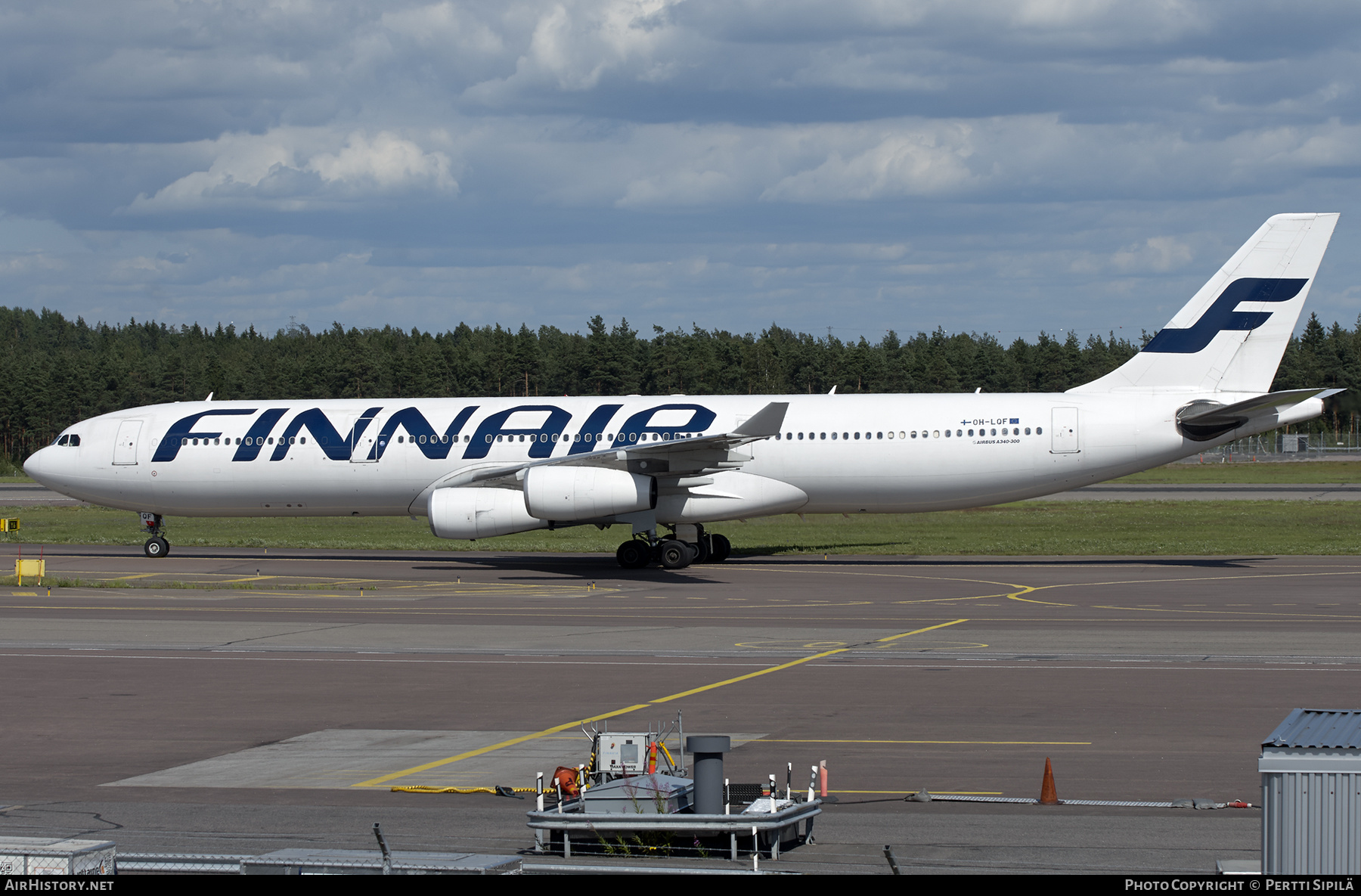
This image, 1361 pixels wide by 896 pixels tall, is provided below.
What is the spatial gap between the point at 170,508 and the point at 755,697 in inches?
1076

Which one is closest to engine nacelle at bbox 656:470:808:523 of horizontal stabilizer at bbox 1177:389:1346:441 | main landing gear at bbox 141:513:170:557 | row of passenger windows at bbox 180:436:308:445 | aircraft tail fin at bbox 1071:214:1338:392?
aircraft tail fin at bbox 1071:214:1338:392

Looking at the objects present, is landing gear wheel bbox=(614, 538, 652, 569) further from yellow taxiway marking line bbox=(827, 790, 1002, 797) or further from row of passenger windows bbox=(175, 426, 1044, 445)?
yellow taxiway marking line bbox=(827, 790, 1002, 797)

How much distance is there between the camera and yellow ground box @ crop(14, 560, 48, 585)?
104 ft

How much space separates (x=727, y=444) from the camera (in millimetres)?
34031

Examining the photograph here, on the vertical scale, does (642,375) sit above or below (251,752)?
above

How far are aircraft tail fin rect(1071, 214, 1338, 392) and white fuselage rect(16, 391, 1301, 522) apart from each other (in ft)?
2.27

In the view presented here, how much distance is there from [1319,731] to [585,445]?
2961 cm

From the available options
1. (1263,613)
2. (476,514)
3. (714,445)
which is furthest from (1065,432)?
(476,514)

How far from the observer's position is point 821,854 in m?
9.95

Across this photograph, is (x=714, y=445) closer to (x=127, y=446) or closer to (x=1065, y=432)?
(x=1065, y=432)

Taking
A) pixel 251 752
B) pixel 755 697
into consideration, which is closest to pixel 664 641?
pixel 755 697

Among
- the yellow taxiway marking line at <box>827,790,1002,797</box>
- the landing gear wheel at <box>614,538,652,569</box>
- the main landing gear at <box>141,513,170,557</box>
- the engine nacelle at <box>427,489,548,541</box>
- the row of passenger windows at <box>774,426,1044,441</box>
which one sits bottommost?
the yellow taxiway marking line at <box>827,790,1002,797</box>
